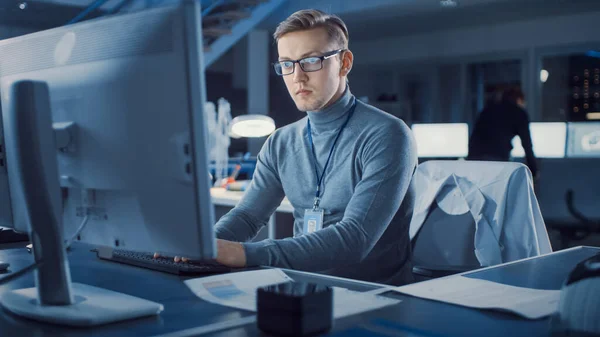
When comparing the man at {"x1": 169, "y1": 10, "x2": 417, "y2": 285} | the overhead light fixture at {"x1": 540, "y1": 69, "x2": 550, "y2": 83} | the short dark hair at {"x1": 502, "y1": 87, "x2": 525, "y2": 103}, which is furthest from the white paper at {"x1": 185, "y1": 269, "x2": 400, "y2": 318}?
the overhead light fixture at {"x1": 540, "y1": 69, "x2": 550, "y2": 83}

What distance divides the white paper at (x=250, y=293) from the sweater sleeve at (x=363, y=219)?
118 millimetres

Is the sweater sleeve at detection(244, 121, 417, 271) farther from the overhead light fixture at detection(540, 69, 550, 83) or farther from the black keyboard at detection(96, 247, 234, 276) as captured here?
the overhead light fixture at detection(540, 69, 550, 83)

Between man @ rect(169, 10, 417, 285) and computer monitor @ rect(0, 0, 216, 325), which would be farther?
man @ rect(169, 10, 417, 285)

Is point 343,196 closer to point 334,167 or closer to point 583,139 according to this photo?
point 334,167

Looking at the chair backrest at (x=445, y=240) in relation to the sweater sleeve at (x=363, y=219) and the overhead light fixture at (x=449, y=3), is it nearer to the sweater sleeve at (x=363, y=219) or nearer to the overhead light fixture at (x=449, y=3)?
the sweater sleeve at (x=363, y=219)

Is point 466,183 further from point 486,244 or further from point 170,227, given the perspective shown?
point 170,227

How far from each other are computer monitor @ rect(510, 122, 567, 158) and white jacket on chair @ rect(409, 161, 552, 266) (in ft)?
12.7

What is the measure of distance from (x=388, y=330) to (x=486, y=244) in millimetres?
984

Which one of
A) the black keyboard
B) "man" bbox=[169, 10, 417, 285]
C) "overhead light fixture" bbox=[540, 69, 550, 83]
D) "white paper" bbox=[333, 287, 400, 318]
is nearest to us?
"white paper" bbox=[333, 287, 400, 318]

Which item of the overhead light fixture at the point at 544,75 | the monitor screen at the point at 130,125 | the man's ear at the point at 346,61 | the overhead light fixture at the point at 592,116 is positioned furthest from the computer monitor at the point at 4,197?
the overhead light fixture at the point at 592,116

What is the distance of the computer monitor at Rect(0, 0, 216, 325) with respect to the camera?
979 millimetres

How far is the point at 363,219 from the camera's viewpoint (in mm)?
1670

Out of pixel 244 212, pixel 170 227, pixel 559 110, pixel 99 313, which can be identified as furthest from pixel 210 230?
pixel 559 110

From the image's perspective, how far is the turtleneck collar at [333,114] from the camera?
196 centimetres
